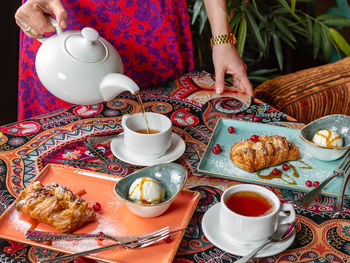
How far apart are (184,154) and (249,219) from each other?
416 millimetres

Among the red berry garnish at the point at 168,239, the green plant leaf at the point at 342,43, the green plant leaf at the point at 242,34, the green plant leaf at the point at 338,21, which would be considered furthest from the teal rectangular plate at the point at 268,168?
the green plant leaf at the point at 338,21

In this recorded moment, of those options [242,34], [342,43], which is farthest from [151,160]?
[342,43]

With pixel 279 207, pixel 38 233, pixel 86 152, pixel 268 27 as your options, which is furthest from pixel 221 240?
pixel 268 27

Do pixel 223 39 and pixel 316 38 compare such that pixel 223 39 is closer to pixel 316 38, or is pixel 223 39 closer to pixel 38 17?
pixel 38 17

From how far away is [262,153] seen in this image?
1.10m

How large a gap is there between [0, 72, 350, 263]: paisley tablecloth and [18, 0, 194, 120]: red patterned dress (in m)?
0.10

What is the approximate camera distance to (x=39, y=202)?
89 cm

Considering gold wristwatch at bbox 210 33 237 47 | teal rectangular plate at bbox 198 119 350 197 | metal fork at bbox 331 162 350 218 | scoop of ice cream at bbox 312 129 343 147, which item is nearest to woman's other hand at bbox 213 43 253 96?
gold wristwatch at bbox 210 33 237 47

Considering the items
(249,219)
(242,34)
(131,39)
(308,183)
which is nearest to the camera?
(249,219)

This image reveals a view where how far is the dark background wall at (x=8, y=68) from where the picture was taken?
9.37 ft

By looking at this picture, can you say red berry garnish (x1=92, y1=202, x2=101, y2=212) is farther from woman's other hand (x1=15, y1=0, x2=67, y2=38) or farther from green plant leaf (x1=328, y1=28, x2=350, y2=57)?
green plant leaf (x1=328, y1=28, x2=350, y2=57)

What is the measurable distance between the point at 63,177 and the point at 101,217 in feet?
0.63

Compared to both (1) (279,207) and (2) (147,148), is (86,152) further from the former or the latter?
(1) (279,207)

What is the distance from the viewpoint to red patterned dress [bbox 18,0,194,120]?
1.46 meters
